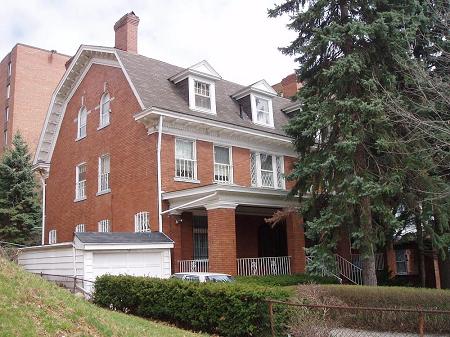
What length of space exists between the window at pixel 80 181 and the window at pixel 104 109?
8.79 feet

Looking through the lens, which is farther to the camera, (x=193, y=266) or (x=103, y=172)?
(x=103, y=172)

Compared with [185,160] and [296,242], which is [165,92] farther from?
[296,242]

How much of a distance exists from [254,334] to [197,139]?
39.8 ft

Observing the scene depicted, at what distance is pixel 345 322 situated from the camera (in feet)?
36.4

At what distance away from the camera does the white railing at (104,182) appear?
23.8 metres

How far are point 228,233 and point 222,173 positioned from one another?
4.71 m

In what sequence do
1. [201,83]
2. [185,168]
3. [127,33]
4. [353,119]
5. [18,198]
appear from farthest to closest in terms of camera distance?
[18,198] < [127,33] < [201,83] < [185,168] < [353,119]

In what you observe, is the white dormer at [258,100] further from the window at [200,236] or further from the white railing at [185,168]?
the window at [200,236]

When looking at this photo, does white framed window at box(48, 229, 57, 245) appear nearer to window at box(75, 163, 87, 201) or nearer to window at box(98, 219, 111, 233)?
window at box(75, 163, 87, 201)

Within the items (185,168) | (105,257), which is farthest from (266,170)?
(105,257)

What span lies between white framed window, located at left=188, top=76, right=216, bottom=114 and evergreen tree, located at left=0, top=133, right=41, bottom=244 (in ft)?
50.1

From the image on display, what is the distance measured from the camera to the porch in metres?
18.4

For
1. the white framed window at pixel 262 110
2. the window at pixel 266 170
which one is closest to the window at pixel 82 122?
the white framed window at pixel 262 110

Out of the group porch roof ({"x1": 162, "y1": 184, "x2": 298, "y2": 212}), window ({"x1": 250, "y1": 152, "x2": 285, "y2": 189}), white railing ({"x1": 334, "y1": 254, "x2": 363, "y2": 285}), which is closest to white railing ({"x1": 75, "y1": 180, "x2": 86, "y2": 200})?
porch roof ({"x1": 162, "y1": 184, "x2": 298, "y2": 212})
